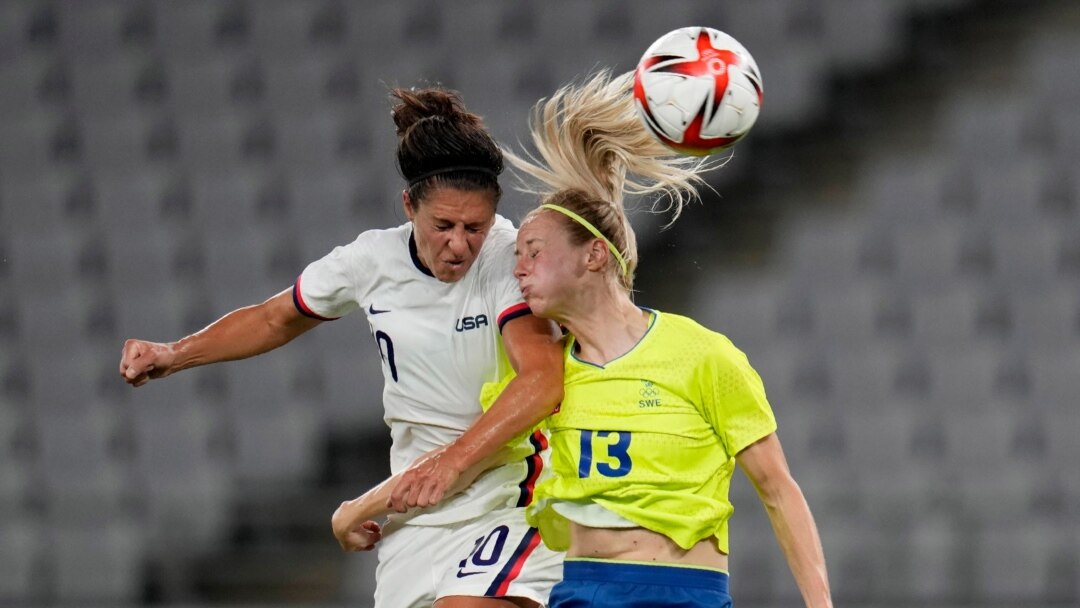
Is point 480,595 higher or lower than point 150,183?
lower

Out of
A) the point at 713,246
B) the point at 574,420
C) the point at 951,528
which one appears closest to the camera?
the point at 574,420

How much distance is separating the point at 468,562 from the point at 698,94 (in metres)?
1.18

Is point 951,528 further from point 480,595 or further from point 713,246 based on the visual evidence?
point 480,595

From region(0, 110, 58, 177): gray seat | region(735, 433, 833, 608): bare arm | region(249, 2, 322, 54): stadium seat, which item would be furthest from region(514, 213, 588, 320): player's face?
region(0, 110, 58, 177): gray seat

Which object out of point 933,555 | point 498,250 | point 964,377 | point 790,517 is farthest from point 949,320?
point 790,517

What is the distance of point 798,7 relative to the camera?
24.3 ft

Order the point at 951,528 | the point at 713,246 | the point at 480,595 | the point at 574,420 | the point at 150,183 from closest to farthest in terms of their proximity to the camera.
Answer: the point at 574,420
the point at 480,595
the point at 951,528
the point at 713,246
the point at 150,183

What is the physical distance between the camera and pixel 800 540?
2.96m

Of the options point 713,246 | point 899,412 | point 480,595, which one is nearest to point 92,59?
point 713,246

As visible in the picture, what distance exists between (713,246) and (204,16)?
306 cm

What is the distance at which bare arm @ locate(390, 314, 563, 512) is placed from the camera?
312 cm

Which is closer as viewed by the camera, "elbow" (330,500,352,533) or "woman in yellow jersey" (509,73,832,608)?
"woman in yellow jersey" (509,73,832,608)

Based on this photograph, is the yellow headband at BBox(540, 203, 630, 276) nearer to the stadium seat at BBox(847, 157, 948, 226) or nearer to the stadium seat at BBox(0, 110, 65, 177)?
the stadium seat at BBox(847, 157, 948, 226)

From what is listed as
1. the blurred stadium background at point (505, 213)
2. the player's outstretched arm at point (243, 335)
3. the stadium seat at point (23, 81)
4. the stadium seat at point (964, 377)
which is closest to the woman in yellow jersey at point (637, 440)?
the player's outstretched arm at point (243, 335)
